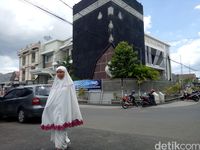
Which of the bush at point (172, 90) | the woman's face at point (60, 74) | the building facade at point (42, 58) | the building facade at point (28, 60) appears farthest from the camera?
the building facade at point (28, 60)

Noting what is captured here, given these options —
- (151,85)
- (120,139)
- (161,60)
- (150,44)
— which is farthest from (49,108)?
(161,60)

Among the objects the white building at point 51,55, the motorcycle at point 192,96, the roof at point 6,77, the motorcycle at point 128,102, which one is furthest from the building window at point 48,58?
the motorcycle at point 128,102

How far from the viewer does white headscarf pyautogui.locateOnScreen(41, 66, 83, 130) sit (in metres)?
5.17

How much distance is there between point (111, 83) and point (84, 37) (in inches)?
573

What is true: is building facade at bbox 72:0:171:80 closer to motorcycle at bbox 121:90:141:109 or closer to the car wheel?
motorcycle at bbox 121:90:141:109

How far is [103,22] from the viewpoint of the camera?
3488 cm

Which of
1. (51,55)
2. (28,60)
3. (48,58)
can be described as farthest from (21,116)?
(28,60)

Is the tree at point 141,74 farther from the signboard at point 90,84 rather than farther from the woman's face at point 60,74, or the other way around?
the woman's face at point 60,74

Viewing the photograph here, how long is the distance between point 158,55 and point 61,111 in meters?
51.0

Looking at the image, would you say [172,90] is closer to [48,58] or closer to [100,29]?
[100,29]

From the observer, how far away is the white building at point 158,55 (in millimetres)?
49875

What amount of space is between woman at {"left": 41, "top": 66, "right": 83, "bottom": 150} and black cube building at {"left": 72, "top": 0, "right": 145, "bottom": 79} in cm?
2852

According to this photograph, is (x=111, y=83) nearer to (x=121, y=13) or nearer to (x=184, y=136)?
(x=121, y=13)

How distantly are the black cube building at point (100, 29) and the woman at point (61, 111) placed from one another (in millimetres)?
28522
